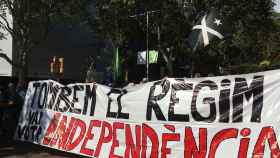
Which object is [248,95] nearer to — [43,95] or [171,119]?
[171,119]

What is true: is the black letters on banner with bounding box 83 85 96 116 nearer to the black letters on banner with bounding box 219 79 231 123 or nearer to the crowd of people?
the black letters on banner with bounding box 219 79 231 123

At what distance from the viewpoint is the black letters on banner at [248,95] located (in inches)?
277

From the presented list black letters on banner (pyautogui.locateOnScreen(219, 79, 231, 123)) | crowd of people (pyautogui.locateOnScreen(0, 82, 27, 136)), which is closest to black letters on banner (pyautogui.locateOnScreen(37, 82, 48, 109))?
crowd of people (pyautogui.locateOnScreen(0, 82, 27, 136))

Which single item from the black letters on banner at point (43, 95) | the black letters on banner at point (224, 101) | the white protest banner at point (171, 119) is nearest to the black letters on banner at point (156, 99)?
the white protest banner at point (171, 119)

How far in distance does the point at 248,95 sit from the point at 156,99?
1.78 m

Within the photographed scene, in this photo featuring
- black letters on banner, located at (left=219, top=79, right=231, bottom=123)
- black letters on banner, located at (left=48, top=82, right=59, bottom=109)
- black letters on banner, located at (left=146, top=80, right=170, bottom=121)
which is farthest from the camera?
black letters on banner, located at (left=48, top=82, right=59, bottom=109)

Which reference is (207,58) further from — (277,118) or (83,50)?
(277,118)

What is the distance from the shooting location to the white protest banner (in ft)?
23.0

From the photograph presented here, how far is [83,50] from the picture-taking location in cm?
3884

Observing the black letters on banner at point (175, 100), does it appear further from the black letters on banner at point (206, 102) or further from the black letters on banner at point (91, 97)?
the black letters on banner at point (91, 97)

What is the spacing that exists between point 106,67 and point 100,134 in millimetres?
31107

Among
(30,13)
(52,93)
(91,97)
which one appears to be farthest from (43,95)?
(30,13)

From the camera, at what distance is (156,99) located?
27.7 feet

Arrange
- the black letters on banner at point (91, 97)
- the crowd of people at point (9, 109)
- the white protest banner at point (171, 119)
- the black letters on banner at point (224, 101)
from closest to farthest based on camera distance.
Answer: the white protest banner at point (171, 119) → the black letters on banner at point (224, 101) → the black letters on banner at point (91, 97) → the crowd of people at point (9, 109)
